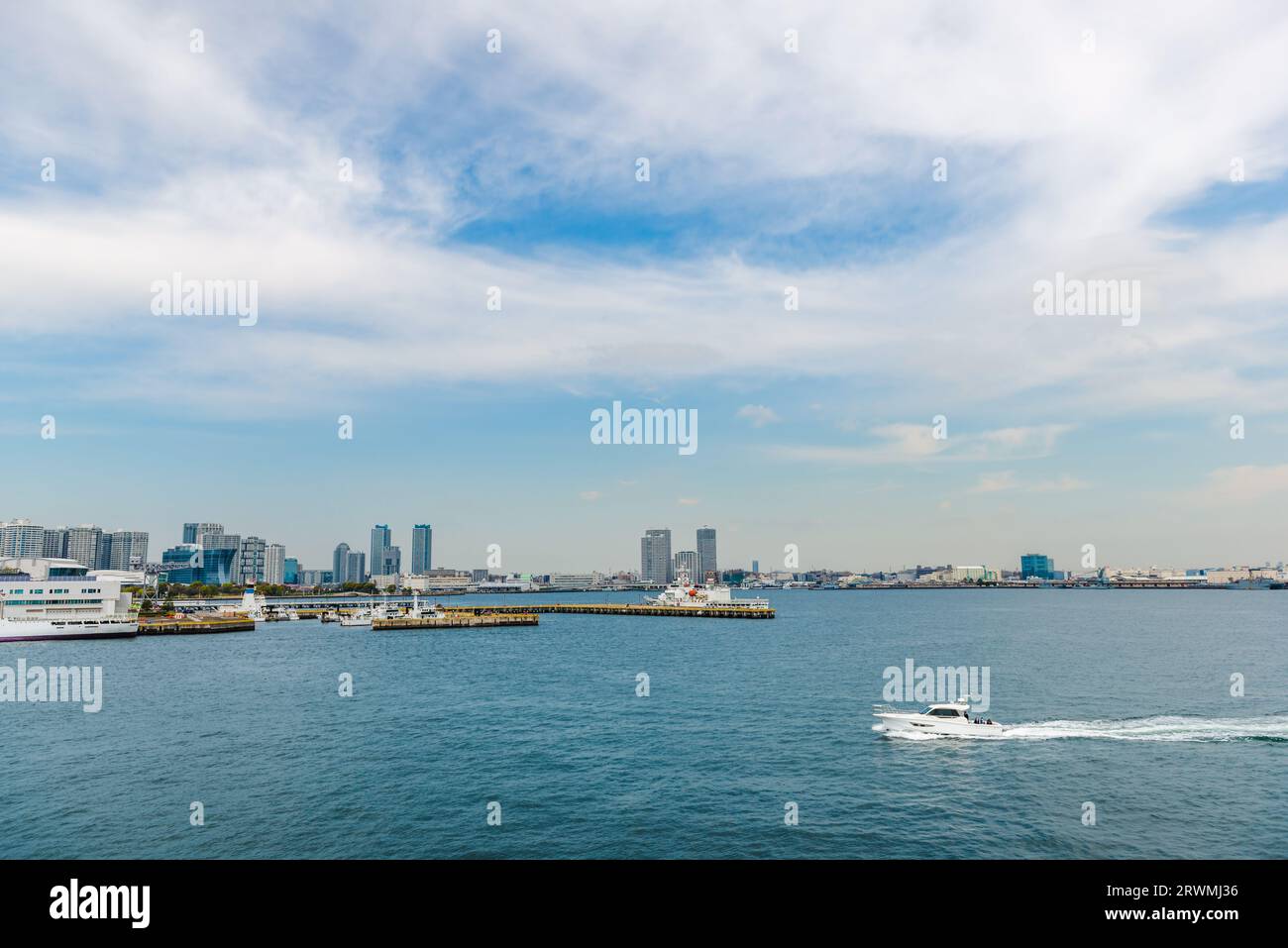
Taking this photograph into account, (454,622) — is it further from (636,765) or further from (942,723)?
(942,723)

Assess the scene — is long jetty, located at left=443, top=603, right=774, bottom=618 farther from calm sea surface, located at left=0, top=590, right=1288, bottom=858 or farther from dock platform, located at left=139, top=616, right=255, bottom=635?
calm sea surface, located at left=0, top=590, right=1288, bottom=858

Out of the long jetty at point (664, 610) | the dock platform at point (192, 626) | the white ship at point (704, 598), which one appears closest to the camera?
the dock platform at point (192, 626)

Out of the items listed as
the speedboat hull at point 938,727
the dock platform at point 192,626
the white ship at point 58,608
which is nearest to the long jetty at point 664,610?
the dock platform at point 192,626

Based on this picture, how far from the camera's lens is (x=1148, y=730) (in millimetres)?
45906

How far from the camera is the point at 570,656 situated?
88.9 meters

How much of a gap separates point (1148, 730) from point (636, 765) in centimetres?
3203

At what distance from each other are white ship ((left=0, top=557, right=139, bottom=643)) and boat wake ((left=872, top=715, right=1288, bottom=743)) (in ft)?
390

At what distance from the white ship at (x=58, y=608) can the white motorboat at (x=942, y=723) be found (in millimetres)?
118492

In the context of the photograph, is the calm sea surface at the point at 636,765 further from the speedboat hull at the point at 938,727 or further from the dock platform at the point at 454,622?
the dock platform at the point at 454,622

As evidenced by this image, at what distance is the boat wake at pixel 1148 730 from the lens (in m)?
43.9

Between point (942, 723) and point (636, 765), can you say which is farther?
point (942, 723)

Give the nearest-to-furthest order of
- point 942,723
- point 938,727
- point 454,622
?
point 938,727, point 942,723, point 454,622

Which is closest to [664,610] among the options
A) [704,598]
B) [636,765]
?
[704,598]
